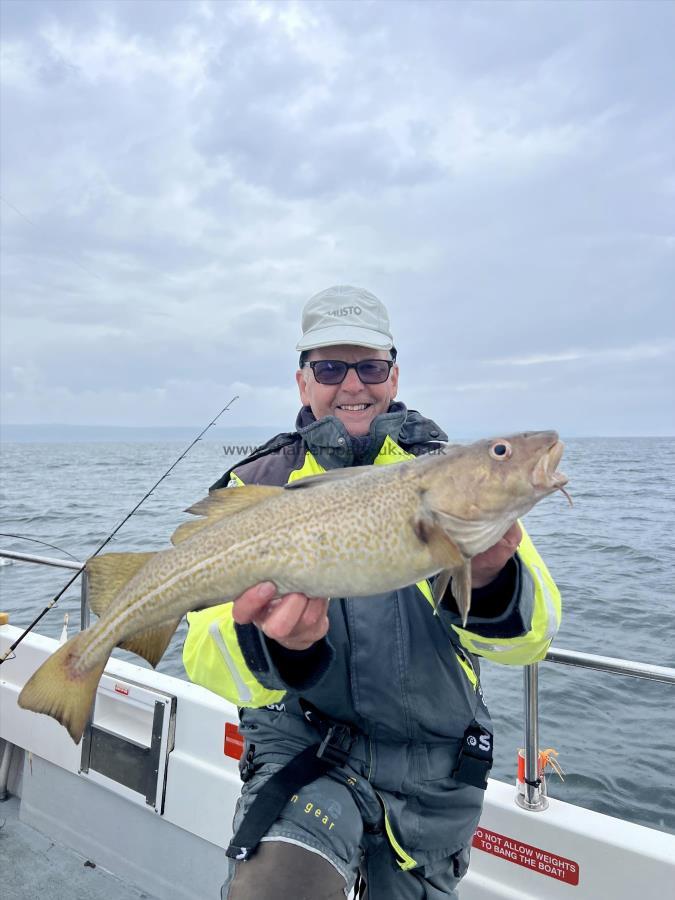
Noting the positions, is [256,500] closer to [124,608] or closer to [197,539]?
[197,539]

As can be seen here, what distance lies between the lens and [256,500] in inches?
99.8

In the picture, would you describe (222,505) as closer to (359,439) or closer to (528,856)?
(359,439)

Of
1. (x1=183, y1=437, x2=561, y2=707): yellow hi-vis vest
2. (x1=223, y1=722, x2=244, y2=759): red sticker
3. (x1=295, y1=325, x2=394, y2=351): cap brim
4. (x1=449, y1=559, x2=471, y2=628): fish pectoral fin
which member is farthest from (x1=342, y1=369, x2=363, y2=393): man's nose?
(x1=223, y1=722, x2=244, y2=759): red sticker

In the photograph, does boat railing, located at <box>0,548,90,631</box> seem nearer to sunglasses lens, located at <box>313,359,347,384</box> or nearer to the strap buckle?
sunglasses lens, located at <box>313,359,347,384</box>

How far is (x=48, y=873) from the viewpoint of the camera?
14.9 ft

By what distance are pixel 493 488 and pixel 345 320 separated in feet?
5.61

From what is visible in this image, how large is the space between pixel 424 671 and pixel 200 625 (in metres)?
1.04

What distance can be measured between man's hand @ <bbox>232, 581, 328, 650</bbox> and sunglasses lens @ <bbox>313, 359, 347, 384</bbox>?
1553 millimetres

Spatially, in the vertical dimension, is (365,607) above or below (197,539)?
below

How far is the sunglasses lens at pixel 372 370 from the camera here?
3.61 metres

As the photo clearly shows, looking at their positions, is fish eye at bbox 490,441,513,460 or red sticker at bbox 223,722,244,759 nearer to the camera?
fish eye at bbox 490,441,513,460

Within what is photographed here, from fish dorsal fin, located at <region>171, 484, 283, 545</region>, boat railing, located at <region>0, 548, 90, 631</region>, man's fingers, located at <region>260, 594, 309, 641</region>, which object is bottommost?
boat railing, located at <region>0, 548, 90, 631</region>

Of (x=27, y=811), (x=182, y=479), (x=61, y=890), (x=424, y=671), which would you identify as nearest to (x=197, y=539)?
(x=424, y=671)

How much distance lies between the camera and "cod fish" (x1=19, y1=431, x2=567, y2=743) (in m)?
2.23
